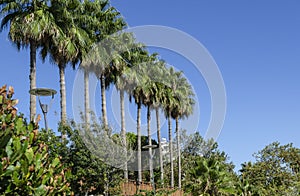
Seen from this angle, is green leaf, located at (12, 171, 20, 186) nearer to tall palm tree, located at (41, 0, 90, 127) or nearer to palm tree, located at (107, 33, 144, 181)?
tall palm tree, located at (41, 0, 90, 127)

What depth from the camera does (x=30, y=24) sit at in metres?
17.0

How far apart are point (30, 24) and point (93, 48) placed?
5013 millimetres

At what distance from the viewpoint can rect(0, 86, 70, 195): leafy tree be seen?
3.01 m

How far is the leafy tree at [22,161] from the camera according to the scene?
9.87 ft

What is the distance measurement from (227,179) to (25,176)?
23835 mm

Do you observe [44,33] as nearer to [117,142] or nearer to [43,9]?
[43,9]

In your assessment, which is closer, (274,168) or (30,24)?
(30,24)

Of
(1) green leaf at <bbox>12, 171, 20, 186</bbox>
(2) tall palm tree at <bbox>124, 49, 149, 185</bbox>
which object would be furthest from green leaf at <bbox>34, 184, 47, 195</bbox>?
(2) tall palm tree at <bbox>124, 49, 149, 185</bbox>

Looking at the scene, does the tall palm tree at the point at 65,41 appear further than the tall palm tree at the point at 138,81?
No

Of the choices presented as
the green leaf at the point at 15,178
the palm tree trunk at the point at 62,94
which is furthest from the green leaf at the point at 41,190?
the palm tree trunk at the point at 62,94

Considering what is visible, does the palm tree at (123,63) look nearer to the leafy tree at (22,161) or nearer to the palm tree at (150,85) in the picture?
the palm tree at (150,85)

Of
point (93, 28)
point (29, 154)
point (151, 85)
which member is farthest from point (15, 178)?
point (151, 85)

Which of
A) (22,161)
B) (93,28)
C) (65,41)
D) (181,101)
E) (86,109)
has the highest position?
(181,101)

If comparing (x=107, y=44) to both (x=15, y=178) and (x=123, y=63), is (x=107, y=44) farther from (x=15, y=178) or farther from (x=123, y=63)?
(x=15, y=178)
